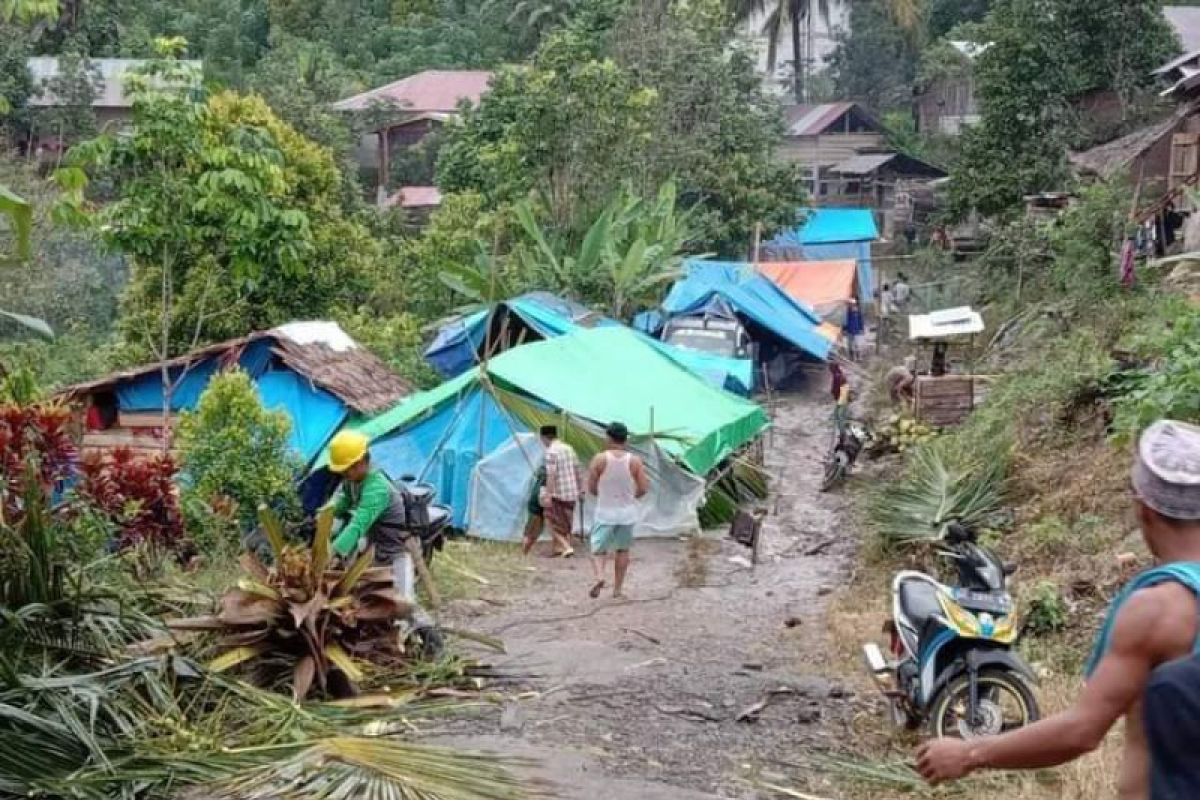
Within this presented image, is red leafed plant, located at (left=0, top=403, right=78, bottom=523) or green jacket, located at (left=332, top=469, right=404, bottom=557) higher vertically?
red leafed plant, located at (left=0, top=403, right=78, bottom=523)

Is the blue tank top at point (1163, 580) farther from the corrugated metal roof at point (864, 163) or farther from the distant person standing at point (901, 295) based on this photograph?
the corrugated metal roof at point (864, 163)

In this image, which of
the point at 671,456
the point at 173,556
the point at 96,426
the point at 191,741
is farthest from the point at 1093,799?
the point at 96,426

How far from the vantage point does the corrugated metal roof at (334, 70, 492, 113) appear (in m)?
41.9

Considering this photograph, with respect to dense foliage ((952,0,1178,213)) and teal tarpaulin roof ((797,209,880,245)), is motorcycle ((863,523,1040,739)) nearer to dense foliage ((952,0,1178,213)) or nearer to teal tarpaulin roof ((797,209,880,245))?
dense foliage ((952,0,1178,213))

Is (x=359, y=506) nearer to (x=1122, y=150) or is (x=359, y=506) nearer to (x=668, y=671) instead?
(x=668, y=671)

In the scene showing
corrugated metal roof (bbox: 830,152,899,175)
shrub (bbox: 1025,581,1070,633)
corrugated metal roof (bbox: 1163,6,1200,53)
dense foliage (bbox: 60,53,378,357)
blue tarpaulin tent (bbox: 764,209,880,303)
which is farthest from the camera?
corrugated metal roof (bbox: 830,152,899,175)

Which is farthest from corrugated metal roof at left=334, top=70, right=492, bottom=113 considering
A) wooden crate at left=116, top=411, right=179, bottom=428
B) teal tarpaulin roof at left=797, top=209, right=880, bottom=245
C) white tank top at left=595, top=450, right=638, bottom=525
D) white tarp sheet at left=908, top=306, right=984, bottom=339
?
white tank top at left=595, top=450, right=638, bottom=525

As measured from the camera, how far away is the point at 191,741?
572cm

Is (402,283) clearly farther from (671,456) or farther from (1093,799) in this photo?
(1093,799)

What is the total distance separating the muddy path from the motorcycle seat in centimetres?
72

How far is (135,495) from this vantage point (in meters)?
9.46

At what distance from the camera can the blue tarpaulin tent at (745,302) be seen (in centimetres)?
2573

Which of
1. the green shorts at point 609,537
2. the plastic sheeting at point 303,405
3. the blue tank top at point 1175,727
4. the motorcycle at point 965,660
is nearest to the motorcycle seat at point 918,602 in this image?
the motorcycle at point 965,660

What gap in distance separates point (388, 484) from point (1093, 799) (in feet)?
13.3
